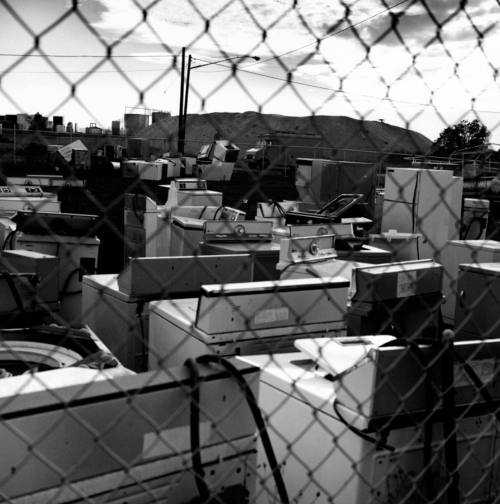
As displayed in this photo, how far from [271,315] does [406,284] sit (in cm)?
56

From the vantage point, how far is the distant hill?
0.96m

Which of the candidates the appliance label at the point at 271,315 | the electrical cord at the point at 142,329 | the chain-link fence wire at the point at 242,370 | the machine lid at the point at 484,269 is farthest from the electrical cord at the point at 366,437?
the machine lid at the point at 484,269

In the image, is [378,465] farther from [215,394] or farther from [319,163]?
[319,163]

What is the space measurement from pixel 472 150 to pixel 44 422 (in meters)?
1.93

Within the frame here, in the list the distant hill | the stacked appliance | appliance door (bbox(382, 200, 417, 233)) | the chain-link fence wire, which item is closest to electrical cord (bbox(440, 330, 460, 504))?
the chain-link fence wire

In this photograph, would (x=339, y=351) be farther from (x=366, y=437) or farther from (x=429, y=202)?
(x=429, y=202)

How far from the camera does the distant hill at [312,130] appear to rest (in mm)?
959

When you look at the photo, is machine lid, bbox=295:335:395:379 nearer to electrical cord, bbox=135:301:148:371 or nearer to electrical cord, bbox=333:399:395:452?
electrical cord, bbox=333:399:395:452

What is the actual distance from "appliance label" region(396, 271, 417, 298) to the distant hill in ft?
2.61

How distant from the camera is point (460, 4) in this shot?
3.91 ft

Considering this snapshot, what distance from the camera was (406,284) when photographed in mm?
2166

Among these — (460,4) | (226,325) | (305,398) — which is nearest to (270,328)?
(226,325)

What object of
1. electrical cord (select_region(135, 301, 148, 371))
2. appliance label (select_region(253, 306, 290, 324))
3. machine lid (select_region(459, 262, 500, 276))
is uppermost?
machine lid (select_region(459, 262, 500, 276))

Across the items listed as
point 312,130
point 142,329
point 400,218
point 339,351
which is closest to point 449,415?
point 339,351
